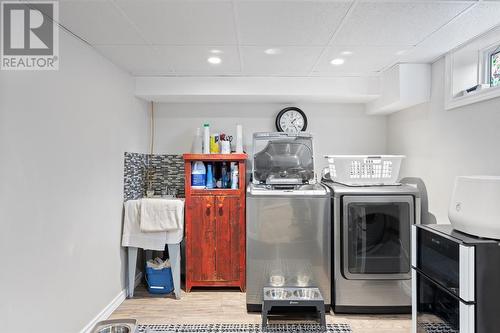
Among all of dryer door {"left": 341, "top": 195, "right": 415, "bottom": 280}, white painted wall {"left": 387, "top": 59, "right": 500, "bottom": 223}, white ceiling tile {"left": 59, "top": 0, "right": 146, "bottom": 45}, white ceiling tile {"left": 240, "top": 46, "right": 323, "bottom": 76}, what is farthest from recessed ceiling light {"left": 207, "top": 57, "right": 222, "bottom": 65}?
white painted wall {"left": 387, "top": 59, "right": 500, "bottom": 223}

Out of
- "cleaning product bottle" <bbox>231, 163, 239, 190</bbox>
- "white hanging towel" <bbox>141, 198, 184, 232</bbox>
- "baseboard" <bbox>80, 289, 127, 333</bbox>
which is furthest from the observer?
"cleaning product bottle" <bbox>231, 163, 239, 190</bbox>

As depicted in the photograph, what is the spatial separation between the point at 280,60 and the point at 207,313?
227 cm

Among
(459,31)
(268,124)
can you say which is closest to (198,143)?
(268,124)

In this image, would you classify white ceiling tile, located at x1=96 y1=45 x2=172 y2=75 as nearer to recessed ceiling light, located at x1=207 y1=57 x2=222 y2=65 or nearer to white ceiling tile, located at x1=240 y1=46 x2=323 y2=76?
recessed ceiling light, located at x1=207 y1=57 x2=222 y2=65

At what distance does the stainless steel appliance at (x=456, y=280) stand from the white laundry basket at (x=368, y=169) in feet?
2.95

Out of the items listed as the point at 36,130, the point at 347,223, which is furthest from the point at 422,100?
the point at 36,130

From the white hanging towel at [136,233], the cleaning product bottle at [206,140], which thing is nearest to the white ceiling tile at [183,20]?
the cleaning product bottle at [206,140]

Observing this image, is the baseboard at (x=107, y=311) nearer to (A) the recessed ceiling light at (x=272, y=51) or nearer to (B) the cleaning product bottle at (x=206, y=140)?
(B) the cleaning product bottle at (x=206, y=140)

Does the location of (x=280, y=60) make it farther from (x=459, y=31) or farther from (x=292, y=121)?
(x=459, y=31)

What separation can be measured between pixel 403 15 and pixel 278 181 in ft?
5.48

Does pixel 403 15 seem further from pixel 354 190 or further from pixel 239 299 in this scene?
pixel 239 299

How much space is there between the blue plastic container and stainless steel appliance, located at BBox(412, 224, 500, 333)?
2191 mm

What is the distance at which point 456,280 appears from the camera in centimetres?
162

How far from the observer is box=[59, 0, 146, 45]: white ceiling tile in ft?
5.72
